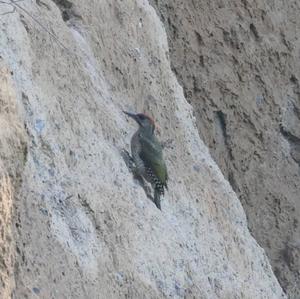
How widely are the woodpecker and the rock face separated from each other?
0.35 feet

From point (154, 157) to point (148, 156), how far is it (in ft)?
0.32

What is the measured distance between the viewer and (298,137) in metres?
13.3

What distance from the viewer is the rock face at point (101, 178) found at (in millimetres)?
7172

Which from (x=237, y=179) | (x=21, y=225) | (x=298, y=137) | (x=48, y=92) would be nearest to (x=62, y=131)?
Answer: (x=48, y=92)

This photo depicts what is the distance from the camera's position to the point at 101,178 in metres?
8.63

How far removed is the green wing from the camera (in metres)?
9.59

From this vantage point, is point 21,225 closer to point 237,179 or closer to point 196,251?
point 196,251

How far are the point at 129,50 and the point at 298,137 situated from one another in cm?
347

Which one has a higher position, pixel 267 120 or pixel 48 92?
pixel 48 92

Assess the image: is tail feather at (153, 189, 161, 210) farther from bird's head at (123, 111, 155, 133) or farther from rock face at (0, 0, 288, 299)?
bird's head at (123, 111, 155, 133)

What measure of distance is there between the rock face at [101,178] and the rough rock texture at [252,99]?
4.69 feet

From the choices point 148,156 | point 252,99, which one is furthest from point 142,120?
point 252,99

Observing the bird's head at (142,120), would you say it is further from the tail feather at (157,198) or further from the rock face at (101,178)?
the tail feather at (157,198)

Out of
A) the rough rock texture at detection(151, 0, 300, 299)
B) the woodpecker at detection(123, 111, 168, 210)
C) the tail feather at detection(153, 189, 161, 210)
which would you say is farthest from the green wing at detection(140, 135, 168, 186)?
the rough rock texture at detection(151, 0, 300, 299)
